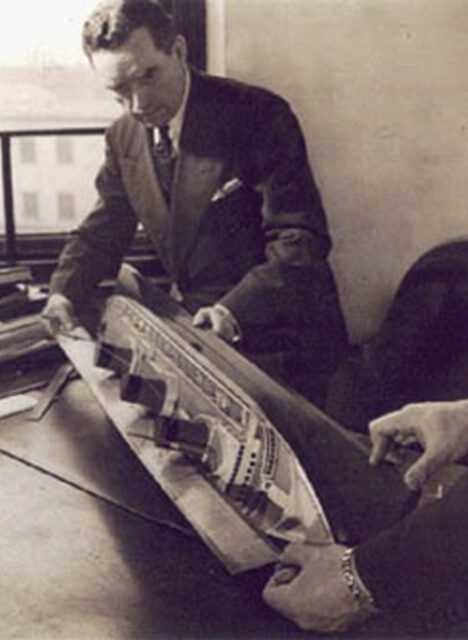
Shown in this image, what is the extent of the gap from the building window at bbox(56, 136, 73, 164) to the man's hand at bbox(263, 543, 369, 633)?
61.4 inches

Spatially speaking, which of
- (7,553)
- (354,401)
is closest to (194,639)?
(7,553)

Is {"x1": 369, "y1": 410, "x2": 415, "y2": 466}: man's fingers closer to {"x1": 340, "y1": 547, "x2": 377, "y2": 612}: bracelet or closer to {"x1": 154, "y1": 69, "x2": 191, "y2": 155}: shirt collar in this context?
{"x1": 340, "y1": 547, "x2": 377, "y2": 612}: bracelet

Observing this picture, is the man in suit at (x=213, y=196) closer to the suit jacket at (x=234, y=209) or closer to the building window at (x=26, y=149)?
the suit jacket at (x=234, y=209)

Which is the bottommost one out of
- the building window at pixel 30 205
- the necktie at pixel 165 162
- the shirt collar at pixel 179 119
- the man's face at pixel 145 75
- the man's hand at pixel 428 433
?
the building window at pixel 30 205

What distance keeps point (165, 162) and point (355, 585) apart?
121cm

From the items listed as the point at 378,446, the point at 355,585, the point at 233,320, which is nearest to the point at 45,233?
the point at 233,320

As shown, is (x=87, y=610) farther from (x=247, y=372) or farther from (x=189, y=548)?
(x=247, y=372)

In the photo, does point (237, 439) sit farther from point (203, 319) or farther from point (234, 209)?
point (234, 209)

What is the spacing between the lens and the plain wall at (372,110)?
2371 millimetres

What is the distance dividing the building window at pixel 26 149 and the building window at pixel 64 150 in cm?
6

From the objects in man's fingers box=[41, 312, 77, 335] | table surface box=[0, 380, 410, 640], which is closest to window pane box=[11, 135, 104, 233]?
man's fingers box=[41, 312, 77, 335]

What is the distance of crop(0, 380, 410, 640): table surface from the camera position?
3.44 feet

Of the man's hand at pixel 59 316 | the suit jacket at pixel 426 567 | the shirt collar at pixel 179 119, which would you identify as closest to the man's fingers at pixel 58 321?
the man's hand at pixel 59 316

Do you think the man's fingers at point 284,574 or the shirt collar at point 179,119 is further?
the shirt collar at point 179,119
